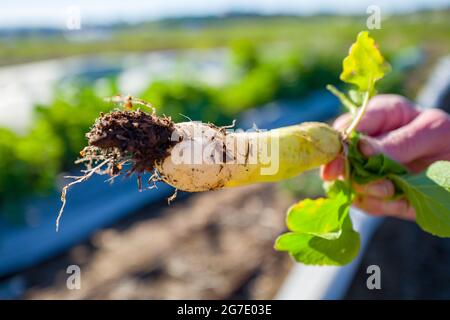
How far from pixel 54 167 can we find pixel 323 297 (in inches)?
97.9

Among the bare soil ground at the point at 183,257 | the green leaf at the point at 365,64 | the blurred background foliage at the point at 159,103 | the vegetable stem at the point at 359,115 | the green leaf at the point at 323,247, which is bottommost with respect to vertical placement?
the bare soil ground at the point at 183,257

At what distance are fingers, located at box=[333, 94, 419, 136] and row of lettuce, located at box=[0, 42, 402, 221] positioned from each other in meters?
2.35

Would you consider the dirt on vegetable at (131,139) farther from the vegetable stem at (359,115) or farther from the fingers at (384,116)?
the fingers at (384,116)

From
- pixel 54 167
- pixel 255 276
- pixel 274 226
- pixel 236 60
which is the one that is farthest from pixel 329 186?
pixel 236 60

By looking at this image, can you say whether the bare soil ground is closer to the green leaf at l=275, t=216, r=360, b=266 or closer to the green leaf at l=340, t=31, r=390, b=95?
the green leaf at l=275, t=216, r=360, b=266

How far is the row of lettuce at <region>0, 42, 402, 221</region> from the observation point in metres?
Result: 3.22

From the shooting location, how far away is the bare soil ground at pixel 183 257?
8.98ft

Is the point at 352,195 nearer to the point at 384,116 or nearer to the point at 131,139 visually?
the point at 384,116

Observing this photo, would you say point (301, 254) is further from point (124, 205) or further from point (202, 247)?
point (124, 205)

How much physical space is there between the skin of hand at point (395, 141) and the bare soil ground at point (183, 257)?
55.6 inches

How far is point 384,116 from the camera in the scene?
1493mm

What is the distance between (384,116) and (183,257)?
201 centimetres

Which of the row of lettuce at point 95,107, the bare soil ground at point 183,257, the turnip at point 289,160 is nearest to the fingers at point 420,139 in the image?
the turnip at point 289,160
